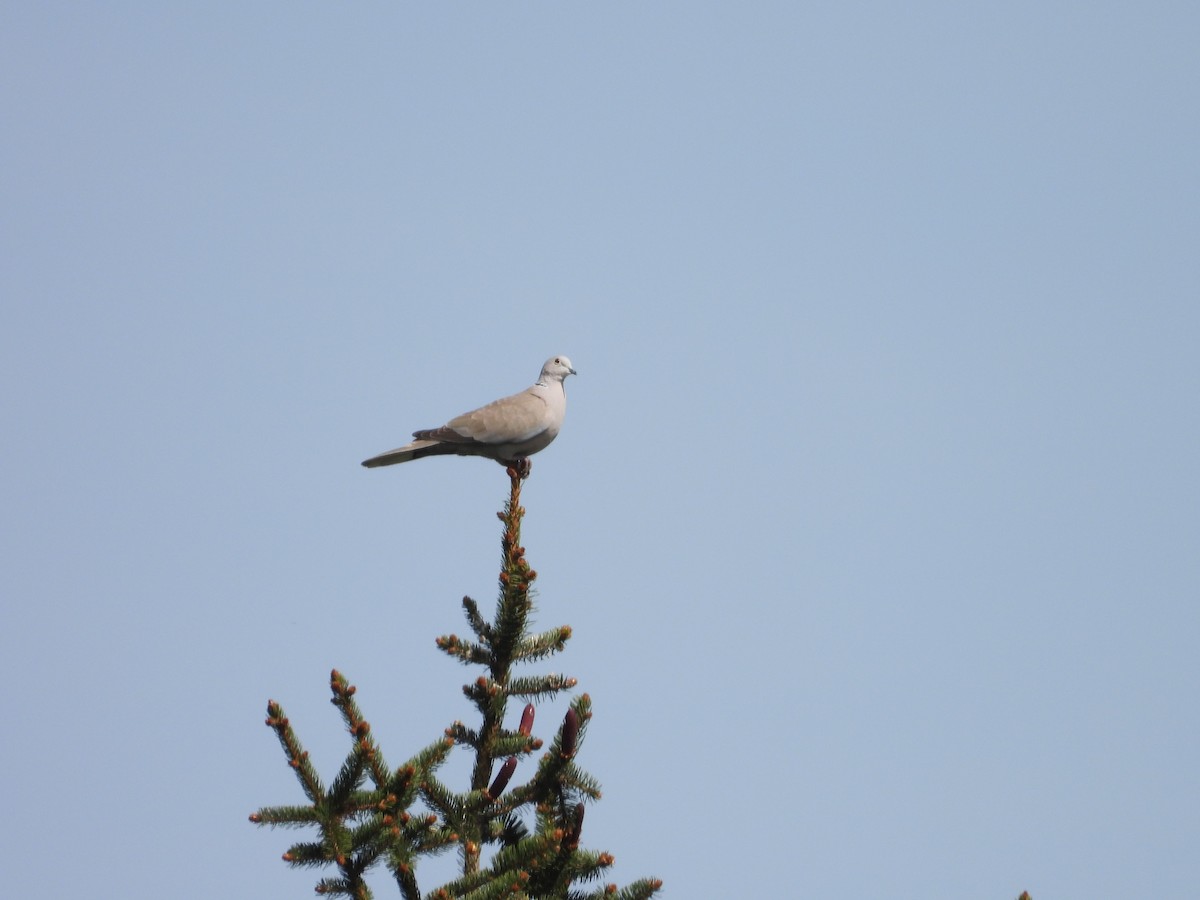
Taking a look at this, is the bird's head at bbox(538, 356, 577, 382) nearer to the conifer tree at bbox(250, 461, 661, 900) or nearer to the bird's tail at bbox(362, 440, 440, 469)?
the bird's tail at bbox(362, 440, 440, 469)

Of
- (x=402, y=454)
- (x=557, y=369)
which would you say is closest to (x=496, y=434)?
Answer: (x=402, y=454)

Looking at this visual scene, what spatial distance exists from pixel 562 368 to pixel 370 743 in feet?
23.3

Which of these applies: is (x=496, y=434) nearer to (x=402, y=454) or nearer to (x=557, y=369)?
(x=402, y=454)

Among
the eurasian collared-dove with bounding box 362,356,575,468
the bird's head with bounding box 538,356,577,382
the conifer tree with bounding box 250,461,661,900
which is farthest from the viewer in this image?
the bird's head with bounding box 538,356,577,382

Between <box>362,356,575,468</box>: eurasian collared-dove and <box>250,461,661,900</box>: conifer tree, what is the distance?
14.5 feet

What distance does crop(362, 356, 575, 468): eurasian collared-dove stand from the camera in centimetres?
1037

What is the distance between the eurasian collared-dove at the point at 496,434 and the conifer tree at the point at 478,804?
14.5ft

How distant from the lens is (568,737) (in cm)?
520

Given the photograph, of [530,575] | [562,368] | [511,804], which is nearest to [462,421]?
[562,368]

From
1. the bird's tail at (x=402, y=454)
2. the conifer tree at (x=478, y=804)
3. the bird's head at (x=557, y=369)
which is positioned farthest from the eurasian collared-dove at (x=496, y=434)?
the conifer tree at (x=478, y=804)

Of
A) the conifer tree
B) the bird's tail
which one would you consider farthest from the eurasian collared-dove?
the conifer tree

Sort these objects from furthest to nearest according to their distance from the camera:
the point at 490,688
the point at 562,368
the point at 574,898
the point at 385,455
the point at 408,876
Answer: the point at 562,368 → the point at 385,455 → the point at 490,688 → the point at 574,898 → the point at 408,876

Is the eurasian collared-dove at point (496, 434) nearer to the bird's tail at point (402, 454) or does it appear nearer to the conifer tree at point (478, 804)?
the bird's tail at point (402, 454)

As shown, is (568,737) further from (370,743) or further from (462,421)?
(462,421)
